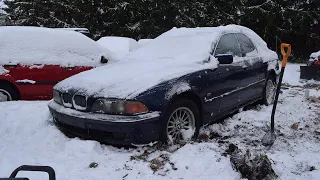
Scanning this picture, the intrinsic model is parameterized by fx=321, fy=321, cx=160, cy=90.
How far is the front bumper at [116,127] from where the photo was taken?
3.49 m

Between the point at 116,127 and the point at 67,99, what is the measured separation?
2.88ft

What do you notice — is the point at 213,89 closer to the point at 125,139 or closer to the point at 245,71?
the point at 245,71

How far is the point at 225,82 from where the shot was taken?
470 cm

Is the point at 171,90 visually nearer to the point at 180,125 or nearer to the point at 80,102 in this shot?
the point at 180,125

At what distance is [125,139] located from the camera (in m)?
3.57

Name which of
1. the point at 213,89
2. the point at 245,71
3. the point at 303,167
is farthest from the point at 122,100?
the point at 245,71

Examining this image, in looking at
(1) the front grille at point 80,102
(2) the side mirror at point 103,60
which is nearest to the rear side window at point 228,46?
(1) the front grille at point 80,102

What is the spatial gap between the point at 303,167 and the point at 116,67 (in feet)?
8.84

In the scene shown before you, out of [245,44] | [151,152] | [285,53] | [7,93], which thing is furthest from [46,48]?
[285,53]

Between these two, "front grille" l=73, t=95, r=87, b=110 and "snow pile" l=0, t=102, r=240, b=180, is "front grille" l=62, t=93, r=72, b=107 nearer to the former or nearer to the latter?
"front grille" l=73, t=95, r=87, b=110

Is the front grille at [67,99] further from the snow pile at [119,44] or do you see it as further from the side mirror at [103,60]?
the snow pile at [119,44]

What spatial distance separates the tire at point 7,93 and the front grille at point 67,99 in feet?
7.58

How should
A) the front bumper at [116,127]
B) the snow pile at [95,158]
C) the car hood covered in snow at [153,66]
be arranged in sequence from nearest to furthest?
the snow pile at [95,158], the front bumper at [116,127], the car hood covered in snow at [153,66]

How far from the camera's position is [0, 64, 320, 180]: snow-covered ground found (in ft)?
10.6
